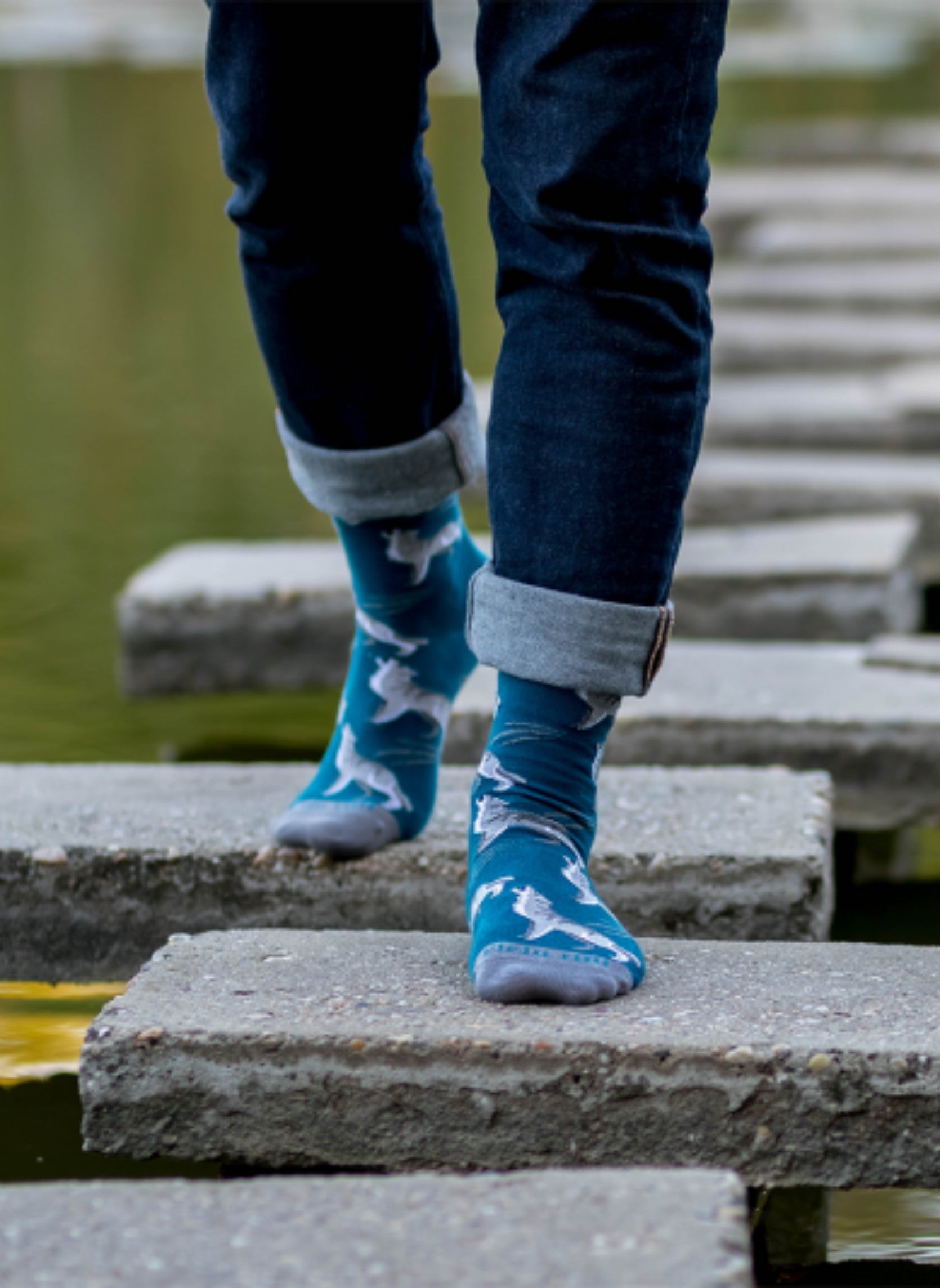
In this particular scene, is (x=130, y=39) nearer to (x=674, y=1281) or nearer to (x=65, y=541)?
(x=65, y=541)

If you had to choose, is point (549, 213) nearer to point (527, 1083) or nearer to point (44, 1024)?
point (527, 1083)

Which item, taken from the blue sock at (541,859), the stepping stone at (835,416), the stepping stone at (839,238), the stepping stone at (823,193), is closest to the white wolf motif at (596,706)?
the blue sock at (541,859)

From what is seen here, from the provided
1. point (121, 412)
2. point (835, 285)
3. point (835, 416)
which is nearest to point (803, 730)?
point (835, 416)

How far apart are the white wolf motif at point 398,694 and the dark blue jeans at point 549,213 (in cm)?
26

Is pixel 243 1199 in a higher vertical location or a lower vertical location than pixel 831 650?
higher

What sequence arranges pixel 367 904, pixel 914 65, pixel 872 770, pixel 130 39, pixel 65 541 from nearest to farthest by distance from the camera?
pixel 367 904
pixel 872 770
pixel 65 541
pixel 914 65
pixel 130 39

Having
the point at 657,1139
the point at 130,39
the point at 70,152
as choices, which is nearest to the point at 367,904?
the point at 657,1139

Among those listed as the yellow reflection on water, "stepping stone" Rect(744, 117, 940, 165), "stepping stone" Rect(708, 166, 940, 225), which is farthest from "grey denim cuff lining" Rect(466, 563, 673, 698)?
"stepping stone" Rect(744, 117, 940, 165)

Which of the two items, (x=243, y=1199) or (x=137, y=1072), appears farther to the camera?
(x=137, y=1072)

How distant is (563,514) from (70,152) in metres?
7.63

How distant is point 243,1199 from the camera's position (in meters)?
0.92

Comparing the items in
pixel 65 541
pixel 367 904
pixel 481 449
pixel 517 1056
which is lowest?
pixel 65 541

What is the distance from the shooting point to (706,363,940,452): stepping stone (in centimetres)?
311

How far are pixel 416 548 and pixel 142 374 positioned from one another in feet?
10.7
